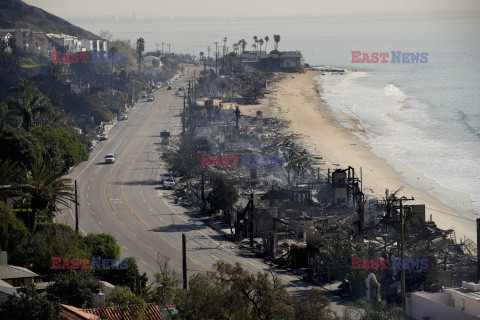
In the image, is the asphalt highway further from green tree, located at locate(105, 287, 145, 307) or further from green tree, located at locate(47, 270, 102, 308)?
green tree, located at locate(105, 287, 145, 307)

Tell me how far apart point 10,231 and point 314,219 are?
23576mm

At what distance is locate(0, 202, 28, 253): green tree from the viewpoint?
49.8 meters

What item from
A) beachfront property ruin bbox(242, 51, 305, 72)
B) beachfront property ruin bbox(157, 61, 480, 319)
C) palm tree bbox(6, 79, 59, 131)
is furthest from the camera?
beachfront property ruin bbox(242, 51, 305, 72)

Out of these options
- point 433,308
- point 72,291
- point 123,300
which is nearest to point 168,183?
point 72,291

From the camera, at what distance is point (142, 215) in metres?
68.9

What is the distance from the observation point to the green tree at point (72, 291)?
128 feet

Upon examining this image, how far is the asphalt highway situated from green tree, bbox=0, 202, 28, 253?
8120 mm

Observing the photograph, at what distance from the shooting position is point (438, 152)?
318ft

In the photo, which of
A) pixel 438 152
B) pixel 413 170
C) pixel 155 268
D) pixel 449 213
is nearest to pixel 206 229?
pixel 155 268

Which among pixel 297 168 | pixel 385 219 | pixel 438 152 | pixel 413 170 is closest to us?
pixel 385 219

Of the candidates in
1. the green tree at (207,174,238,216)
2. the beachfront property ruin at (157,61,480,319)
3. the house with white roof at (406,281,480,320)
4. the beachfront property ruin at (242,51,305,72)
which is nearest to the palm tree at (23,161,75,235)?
the beachfront property ruin at (157,61,480,319)

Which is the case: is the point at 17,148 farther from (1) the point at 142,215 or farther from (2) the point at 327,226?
(2) the point at 327,226

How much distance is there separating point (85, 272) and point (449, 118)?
9670cm

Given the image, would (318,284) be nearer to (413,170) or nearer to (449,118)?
(413,170)
